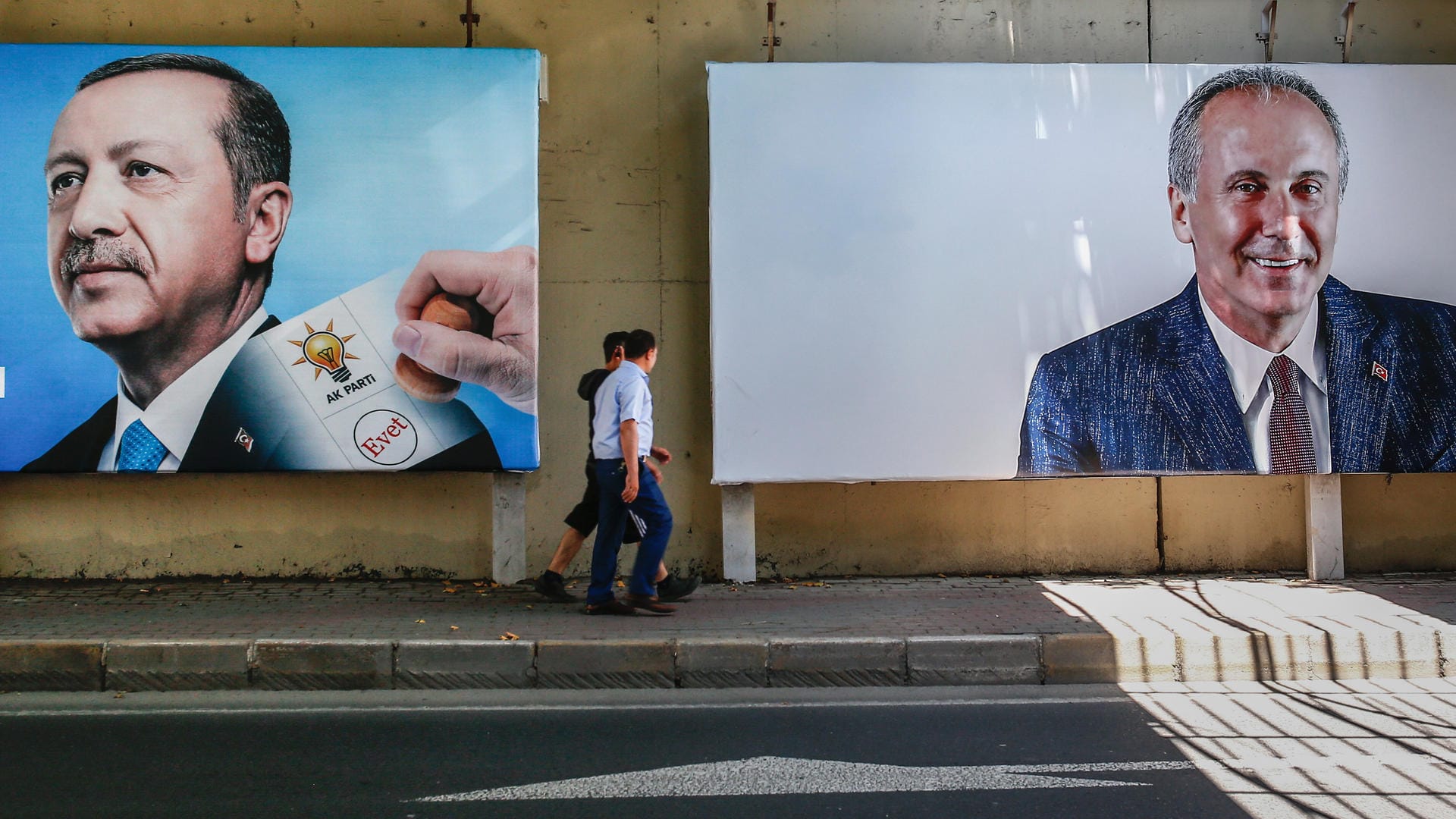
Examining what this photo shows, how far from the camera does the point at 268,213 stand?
24.6 ft

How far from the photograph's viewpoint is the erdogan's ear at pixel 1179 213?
7773 mm

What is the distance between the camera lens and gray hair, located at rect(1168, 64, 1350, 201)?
776cm

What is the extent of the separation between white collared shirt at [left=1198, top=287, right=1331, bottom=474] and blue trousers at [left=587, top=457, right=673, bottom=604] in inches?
166

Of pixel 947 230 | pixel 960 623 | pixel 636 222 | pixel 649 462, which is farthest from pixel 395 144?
pixel 960 623

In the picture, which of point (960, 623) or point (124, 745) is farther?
point (960, 623)

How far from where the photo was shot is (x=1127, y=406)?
7777 millimetres

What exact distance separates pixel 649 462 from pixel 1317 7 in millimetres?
6154

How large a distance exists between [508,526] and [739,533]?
1.64 meters

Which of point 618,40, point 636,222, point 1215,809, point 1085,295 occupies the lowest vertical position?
point 1215,809

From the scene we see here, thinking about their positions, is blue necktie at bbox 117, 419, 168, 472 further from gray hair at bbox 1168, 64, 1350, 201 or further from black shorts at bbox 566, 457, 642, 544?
gray hair at bbox 1168, 64, 1350, 201

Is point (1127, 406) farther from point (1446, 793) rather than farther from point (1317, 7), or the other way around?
point (1446, 793)

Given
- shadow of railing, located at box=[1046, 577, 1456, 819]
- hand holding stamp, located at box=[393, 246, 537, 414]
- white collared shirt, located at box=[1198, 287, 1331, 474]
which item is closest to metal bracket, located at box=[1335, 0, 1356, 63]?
white collared shirt, located at box=[1198, 287, 1331, 474]

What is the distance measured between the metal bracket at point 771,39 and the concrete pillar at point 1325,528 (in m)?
5.03

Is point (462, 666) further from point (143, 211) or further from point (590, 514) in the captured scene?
point (143, 211)
